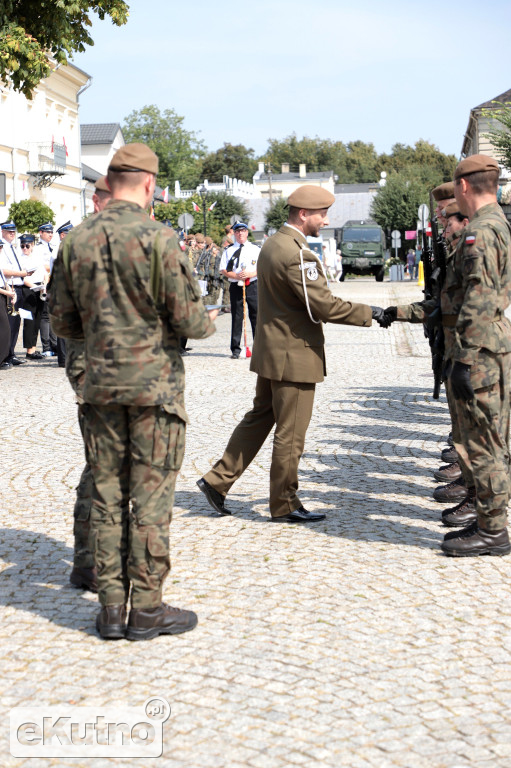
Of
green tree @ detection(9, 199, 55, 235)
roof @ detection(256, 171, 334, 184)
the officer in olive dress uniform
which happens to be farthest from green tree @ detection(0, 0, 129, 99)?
roof @ detection(256, 171, 334, 184)

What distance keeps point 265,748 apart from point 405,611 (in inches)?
59.0

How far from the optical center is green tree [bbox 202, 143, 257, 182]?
128 metres

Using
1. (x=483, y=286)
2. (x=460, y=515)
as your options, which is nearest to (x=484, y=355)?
(x=483, y=286)

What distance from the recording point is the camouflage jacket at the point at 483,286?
5504 mm

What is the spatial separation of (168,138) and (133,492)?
111 meters

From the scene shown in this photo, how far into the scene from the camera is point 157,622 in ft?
14.9

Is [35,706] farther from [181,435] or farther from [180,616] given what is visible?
[181,435]

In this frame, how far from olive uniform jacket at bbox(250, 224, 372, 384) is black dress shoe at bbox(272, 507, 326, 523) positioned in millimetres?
840

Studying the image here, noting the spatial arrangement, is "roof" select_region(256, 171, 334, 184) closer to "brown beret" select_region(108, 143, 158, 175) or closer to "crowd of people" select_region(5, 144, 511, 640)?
"crowd of people" select_region(5, 144, 511, 640)

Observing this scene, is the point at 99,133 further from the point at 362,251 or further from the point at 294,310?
the point at 294,310

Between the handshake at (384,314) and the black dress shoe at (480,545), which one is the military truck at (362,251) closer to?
the handshake at (384,314)

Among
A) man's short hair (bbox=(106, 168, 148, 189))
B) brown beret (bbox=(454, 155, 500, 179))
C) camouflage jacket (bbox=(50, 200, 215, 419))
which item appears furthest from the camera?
brown beret (bbox=(454, 155, 500, 179))

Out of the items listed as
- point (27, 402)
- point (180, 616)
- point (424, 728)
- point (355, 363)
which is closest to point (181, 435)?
point (180, 616)

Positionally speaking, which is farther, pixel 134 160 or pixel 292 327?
pixel 292 327
